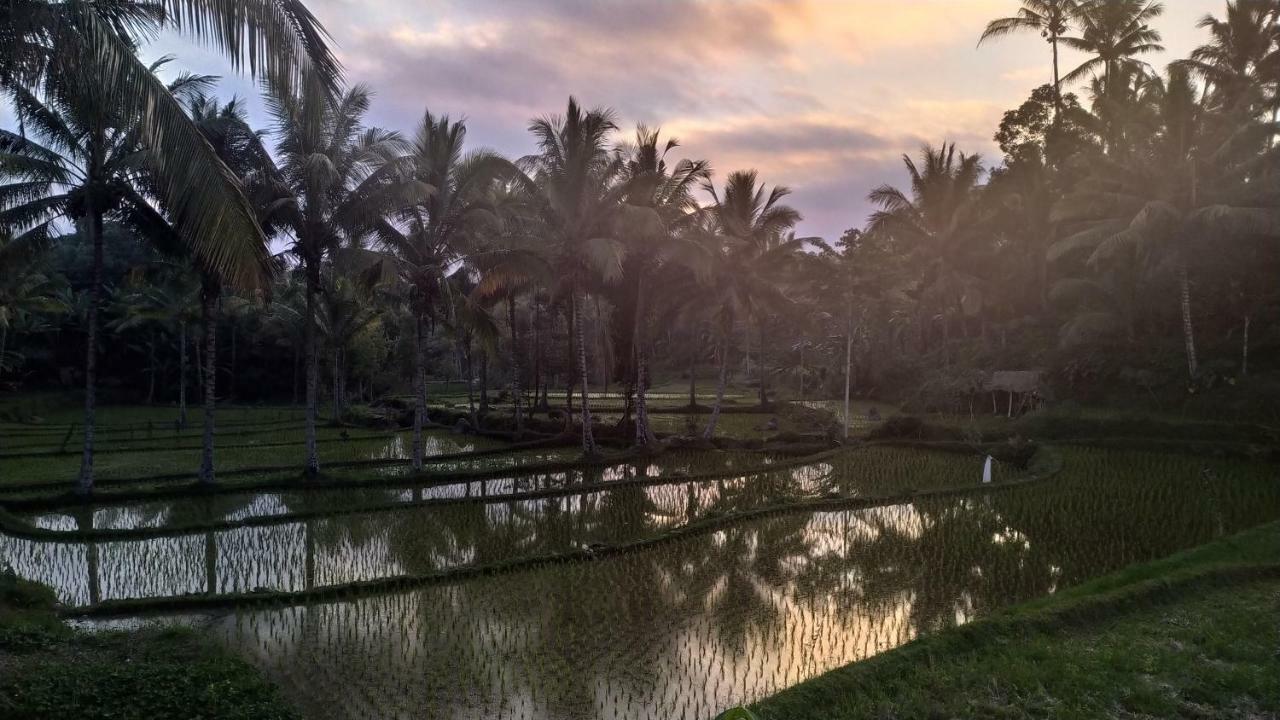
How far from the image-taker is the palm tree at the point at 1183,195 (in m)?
17.9

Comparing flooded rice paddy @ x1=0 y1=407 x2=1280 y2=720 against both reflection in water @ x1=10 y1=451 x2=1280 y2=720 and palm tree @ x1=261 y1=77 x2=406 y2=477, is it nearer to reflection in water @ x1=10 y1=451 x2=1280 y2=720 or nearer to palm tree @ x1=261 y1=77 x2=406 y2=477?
reflection in water @ x1=10 y1=451 x2=1280 y2=720

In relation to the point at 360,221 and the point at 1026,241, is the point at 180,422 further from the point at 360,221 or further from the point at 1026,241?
the point at 1026,241

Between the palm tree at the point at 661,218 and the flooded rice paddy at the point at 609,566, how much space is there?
188 inches

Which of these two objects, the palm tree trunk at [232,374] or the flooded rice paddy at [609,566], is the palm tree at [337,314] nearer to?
the flooded rice paddy at [609,566]

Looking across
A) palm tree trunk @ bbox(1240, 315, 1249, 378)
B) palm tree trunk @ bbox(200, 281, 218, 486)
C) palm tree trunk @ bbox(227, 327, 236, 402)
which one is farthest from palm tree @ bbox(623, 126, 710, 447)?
palm tree trunk @ bbox(227, 327, 236, 402)

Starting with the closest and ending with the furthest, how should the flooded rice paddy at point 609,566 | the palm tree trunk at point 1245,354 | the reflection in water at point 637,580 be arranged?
the reflection in water at point 637,580
the flooded rice paddy at point 609,566
the palm tree trunk at point 1245,354

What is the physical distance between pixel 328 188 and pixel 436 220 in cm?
223

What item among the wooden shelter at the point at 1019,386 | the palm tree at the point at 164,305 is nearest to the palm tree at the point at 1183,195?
the wooden shelter at the point at 1019,386

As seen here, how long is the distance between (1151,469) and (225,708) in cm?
1637

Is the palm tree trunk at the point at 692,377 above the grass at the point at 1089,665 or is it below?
above

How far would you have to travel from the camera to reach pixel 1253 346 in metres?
18.1

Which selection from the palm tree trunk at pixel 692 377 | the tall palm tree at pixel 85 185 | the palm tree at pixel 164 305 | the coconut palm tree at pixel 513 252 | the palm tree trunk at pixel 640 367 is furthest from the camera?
the palm tree trunk at pixel 692 377

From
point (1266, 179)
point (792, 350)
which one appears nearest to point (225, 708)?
point (1266, 179)

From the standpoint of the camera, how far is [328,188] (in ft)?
47.3
